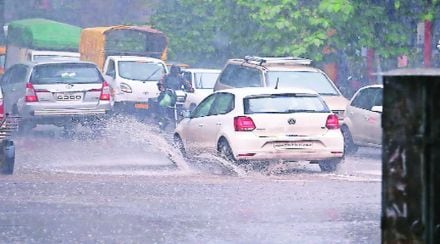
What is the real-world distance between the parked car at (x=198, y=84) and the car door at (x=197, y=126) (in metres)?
10.4

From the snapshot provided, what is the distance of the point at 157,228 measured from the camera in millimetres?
10852

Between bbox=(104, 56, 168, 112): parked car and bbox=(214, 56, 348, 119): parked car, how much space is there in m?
4.94

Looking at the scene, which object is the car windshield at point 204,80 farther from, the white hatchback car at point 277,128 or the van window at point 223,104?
the white hatchback car at point 277,128

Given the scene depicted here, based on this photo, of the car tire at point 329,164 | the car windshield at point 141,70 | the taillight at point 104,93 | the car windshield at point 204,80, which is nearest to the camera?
the car tire at point 329,164

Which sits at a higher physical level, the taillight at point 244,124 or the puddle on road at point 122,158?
the taillight at point 244,124

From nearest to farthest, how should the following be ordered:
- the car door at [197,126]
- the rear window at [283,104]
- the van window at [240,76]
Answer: the rear window at [283,104], the car door at [197,126], the van window at [240,76]

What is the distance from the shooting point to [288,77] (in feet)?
77.8

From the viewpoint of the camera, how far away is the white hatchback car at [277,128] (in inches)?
651

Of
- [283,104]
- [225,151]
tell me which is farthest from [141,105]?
[283,104]

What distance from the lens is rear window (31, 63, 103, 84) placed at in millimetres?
24328

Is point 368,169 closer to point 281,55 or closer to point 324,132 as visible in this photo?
point 324,132

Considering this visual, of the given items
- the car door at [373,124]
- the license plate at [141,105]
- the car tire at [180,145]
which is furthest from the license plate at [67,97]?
the car door at [373,124]

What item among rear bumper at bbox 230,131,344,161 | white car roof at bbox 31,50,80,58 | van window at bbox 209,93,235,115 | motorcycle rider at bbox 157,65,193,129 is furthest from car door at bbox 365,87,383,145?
white car roof at bbox 31,50,80,58

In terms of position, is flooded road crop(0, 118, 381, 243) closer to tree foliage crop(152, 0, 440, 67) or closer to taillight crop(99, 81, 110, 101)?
taillight crop(99, 81, 110, 101)
